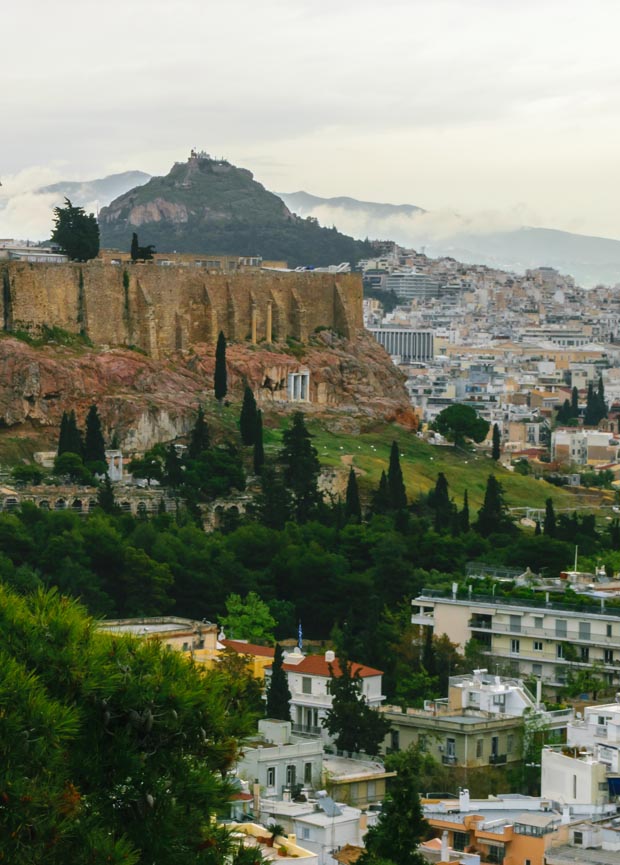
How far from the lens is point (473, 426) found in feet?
292

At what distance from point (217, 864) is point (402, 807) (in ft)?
23.9

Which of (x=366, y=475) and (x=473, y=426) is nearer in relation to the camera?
(x=366, y=475)

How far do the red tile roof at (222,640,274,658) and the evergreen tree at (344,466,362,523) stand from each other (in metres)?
13.4

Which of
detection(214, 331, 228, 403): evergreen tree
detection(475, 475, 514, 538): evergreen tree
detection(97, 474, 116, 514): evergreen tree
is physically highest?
detection(214, 331, 228, 403): evergreen tree

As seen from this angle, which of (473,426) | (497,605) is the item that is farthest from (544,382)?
(497,605)

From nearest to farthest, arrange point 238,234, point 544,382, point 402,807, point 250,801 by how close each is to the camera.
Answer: point 402,807 → point 250,801 → point 544,382 → point 238,234

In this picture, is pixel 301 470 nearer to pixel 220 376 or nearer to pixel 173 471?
pixel 173 471

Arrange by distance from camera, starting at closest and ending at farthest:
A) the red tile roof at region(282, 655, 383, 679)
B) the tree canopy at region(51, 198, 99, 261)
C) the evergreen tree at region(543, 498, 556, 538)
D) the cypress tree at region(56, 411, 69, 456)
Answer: the red tile roof at region(282, 655, 383, 679) < the evergreen tree at region(543, 498, 556, 538) < the cypress tree at region(56, 411, 69, 456) < the tree canopy at region(51, 198, 99, 261)

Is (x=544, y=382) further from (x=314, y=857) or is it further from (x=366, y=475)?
(x=314, y=857)

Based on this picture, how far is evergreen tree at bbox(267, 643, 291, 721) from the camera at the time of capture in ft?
137

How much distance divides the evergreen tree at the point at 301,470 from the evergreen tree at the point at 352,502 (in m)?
0.91

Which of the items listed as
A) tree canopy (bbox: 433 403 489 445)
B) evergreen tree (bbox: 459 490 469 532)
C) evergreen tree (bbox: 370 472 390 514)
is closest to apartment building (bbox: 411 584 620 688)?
evergreen tree (bbox: 459 490 469 532)

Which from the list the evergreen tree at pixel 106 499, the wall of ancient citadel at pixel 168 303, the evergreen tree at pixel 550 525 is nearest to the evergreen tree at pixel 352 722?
the evergreen tree at pixel 550 525

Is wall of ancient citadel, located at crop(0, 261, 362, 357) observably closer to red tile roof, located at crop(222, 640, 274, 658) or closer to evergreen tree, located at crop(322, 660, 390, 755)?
red tile roof, located at crop(222, 640, 274, 658)
